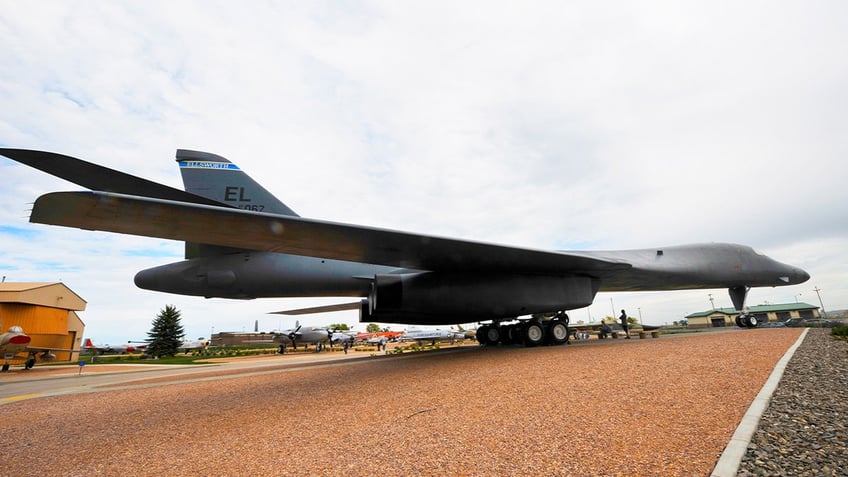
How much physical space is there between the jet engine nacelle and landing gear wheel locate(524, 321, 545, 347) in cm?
66

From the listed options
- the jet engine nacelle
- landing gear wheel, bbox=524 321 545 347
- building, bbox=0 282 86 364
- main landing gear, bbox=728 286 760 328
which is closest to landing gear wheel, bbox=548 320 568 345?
landing gear wheel, bbox=524 321 545 347

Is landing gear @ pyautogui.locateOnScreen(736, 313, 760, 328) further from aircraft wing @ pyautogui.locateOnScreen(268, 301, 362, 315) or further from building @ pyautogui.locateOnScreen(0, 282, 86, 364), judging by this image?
building @ pyautogui.locateOnScreen(0, 282, 86, 364)

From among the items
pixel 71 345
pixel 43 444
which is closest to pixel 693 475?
pixel 43 444

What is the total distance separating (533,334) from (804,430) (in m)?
7.01

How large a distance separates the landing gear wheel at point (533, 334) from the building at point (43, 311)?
2094 centimetres

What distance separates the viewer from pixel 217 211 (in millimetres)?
4480

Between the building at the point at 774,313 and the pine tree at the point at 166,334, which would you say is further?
the building at the point at 774,313

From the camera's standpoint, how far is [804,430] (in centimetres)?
243

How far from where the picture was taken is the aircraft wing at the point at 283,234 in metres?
3.86

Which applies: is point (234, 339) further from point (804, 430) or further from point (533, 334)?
point (804, 430)

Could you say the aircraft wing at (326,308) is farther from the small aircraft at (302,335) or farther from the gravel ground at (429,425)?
the small aircraft at (302,335)

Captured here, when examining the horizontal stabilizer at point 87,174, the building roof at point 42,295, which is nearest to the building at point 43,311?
the building roof at point 42,295

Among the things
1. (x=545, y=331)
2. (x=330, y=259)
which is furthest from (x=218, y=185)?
(x=545, y=331)

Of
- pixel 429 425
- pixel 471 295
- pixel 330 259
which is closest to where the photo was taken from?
pixel 429 425
